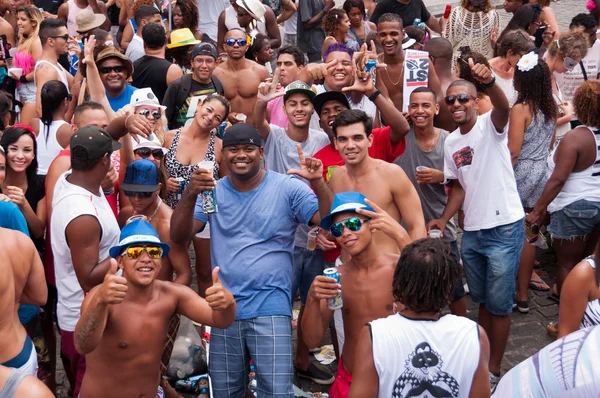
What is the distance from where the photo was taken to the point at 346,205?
13.9 ft

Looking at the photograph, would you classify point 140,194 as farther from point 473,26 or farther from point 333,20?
point 473,26

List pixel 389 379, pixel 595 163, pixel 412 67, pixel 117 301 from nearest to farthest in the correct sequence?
pixel 389 379 < pixel 117 301 < pixel 595 163 < pixel 412 67

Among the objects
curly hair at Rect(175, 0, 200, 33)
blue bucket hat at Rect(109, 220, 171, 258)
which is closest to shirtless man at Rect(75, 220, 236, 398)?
blue bucket hat at Rect(109, 220, 171, 258)

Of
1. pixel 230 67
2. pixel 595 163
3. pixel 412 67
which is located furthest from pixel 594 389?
pixel 230 67

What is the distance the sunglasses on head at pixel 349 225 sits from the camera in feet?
13.9

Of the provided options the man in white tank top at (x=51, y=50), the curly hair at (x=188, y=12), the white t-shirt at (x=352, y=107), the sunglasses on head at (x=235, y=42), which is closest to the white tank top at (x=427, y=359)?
the white t-shirt at (x=352, y=107)

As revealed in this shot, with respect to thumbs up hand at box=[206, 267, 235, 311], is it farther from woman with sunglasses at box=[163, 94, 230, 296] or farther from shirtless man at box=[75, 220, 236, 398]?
woman with sunglasses at box=[163, 94, 230, 296]

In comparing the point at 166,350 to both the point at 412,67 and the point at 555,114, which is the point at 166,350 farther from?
the point at 555,114

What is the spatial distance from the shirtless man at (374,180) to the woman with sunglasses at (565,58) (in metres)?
3.22

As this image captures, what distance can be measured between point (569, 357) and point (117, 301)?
2208mm

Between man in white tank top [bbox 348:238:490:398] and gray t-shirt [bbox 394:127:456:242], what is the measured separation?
2581 mm

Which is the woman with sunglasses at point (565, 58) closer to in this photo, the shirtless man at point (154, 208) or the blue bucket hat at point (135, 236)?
the shirtless man at point (154, 208)

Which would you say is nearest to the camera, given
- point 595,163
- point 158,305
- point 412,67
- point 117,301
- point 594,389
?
point 594,389

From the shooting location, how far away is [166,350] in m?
5.12
